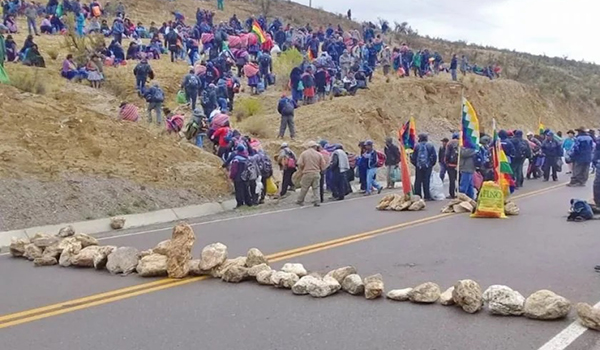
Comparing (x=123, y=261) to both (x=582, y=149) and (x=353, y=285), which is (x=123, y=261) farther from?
(x=582, y=149)

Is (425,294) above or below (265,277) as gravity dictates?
above

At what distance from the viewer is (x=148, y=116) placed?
2503 centimetres

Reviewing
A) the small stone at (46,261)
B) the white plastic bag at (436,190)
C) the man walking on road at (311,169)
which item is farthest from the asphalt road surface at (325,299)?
the white plastic bag at (436,190)

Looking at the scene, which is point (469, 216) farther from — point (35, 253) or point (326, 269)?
point (35, 253)

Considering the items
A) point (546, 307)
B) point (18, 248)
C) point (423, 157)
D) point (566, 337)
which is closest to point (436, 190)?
point (423, 157)

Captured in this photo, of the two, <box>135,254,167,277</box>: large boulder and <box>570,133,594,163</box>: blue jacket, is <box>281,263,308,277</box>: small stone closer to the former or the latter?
<box>135,254,167,277</box>: large boulder

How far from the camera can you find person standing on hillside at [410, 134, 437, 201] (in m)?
19.8

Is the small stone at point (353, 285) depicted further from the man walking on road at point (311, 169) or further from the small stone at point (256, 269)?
the man walking on road at point (311, 169)

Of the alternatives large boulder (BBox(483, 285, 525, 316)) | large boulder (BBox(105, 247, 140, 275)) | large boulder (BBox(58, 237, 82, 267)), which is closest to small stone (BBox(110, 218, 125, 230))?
large boulder (BBox(58, 237, 82, 267))

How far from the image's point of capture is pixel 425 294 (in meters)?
8.25

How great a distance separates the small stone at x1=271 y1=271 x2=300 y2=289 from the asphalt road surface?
0.10 metres

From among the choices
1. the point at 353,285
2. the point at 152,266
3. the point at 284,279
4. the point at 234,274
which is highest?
the point at 353,285

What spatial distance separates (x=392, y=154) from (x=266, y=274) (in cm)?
1399

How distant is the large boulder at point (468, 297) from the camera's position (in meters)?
7.82
